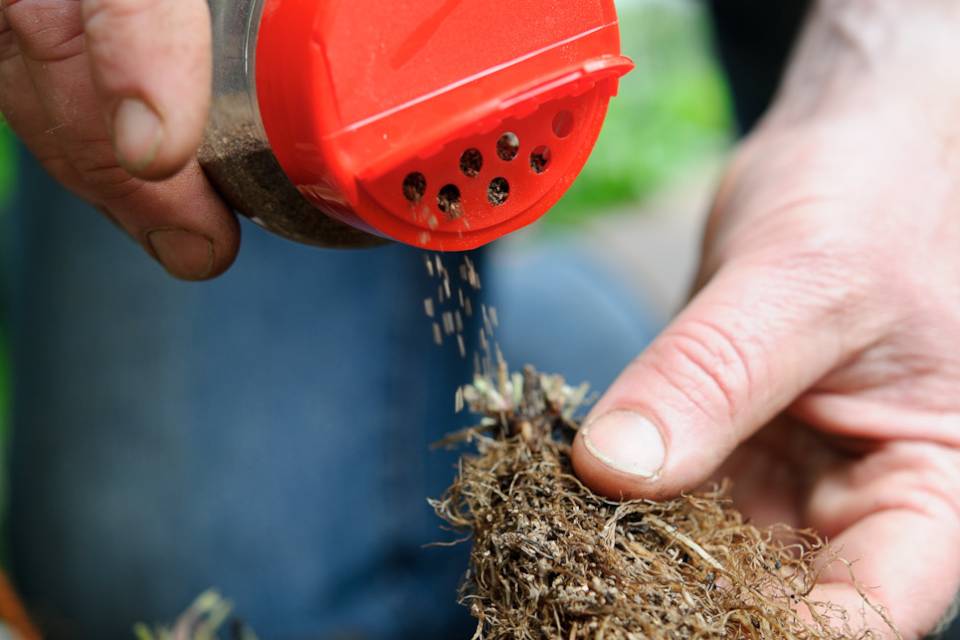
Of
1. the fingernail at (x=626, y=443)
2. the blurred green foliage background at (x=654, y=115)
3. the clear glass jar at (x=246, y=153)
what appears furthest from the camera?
the blurred green foliage background at (x=654, y=115)

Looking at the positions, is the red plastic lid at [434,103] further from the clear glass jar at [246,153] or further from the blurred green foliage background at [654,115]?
the blurred green foliage background at [654,115]

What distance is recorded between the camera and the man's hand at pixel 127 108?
2.27 ft

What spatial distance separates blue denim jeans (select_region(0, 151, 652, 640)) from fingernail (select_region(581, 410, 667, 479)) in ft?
2.98

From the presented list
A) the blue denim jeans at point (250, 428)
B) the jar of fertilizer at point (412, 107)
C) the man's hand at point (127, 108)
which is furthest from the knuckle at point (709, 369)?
the blue denim jeans at point (250, 428)

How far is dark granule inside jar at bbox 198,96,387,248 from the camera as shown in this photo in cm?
85

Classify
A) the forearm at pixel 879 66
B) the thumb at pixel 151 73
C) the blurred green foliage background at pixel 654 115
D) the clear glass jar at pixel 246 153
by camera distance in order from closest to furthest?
the thumb at pixel 151 73 < the clear glass jar at pixel 246 153 < the forearm at pixel 879 66 < the blurred green foliage background at pixel 654 115

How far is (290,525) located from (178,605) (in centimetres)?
29

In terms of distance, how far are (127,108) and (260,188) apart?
19 cm

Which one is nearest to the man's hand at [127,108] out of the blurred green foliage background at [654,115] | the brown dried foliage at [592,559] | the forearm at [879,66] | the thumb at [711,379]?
the brown dried foliage at [592,559]

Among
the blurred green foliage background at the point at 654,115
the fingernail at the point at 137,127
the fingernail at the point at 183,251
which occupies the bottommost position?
the blurred green foliage background at the point at 654,115

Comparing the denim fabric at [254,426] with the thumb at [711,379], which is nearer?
the thumb at [711,379]

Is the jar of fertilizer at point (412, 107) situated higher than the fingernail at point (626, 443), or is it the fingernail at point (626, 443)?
the jar of fertilizer at point (412, 107)

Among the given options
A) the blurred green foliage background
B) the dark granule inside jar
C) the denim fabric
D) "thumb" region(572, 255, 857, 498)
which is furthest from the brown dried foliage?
the blurred green foliage background

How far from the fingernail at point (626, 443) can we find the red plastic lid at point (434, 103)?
26 cm
